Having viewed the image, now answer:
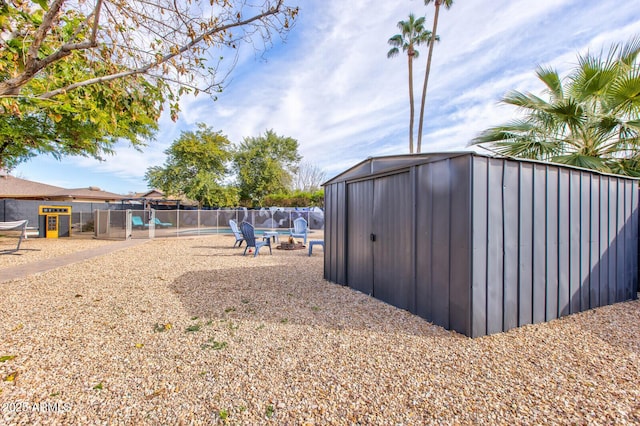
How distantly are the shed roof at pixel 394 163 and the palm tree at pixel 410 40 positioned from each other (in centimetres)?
1184

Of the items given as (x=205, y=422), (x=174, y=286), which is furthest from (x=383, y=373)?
(x=174, y=286)

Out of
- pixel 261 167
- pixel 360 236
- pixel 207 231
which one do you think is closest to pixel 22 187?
pixel 207 231

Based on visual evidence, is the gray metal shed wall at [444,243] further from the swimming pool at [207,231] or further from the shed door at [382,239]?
the swimming pool at [207,231]

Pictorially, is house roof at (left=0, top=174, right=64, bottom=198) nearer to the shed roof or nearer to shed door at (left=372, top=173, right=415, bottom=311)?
the shed roof

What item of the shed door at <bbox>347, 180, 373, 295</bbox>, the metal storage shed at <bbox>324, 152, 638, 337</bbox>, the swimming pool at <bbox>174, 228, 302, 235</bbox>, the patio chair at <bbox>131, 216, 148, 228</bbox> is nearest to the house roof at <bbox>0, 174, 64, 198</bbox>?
the patio chair at <bbox>131, 216, 148, 228</bbox>

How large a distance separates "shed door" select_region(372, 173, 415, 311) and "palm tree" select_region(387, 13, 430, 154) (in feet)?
40.9

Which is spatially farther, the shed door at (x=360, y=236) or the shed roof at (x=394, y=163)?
the shed door at (x=360, y=236)

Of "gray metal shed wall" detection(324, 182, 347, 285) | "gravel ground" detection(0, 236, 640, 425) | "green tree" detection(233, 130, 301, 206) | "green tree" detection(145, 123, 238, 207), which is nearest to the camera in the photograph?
"gravel ground" detection(0, 236, 640, 425)

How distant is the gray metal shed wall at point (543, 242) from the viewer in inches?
116

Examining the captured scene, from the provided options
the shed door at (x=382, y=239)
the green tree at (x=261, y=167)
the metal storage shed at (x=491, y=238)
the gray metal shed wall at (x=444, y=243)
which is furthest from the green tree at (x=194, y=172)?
the gray metal shed wall at (x=444, y=243)

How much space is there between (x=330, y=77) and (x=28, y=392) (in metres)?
9.36

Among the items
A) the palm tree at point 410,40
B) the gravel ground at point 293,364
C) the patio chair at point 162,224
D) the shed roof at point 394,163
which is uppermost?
the palm tree at point 410,40

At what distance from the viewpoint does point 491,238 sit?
9.78 feet

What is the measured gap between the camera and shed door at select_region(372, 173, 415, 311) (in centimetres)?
370
